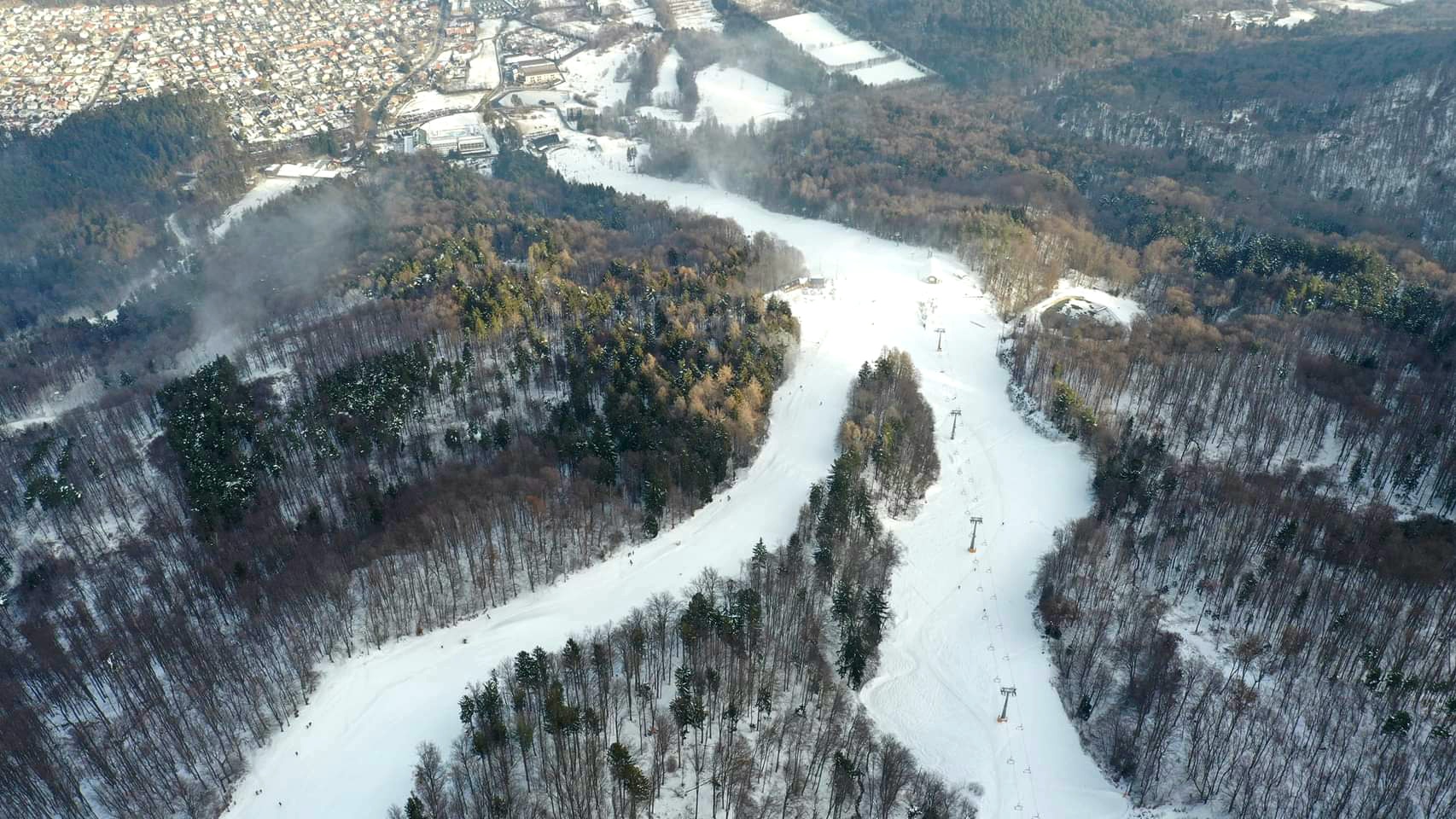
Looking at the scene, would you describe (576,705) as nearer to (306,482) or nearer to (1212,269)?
(306,482)

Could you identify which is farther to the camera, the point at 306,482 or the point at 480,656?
the point at 306,482

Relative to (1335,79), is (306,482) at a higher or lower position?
lower

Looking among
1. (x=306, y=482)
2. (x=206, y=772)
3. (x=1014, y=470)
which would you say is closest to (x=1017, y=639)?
(x=1014, y=470)

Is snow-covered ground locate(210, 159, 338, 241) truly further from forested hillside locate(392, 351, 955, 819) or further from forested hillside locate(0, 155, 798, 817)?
forested hillside locate(392, 351, 955, 819)

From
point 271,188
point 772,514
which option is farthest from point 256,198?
point 772,514

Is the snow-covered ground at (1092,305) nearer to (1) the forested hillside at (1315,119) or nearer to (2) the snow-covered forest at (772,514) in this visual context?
(2) the snow-covered forest at (772,514)

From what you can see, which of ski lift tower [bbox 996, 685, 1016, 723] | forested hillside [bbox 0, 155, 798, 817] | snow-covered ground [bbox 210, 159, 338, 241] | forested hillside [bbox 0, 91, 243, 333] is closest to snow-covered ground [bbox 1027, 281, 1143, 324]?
forested hillside [bbox 0, 155, 798, 817]
